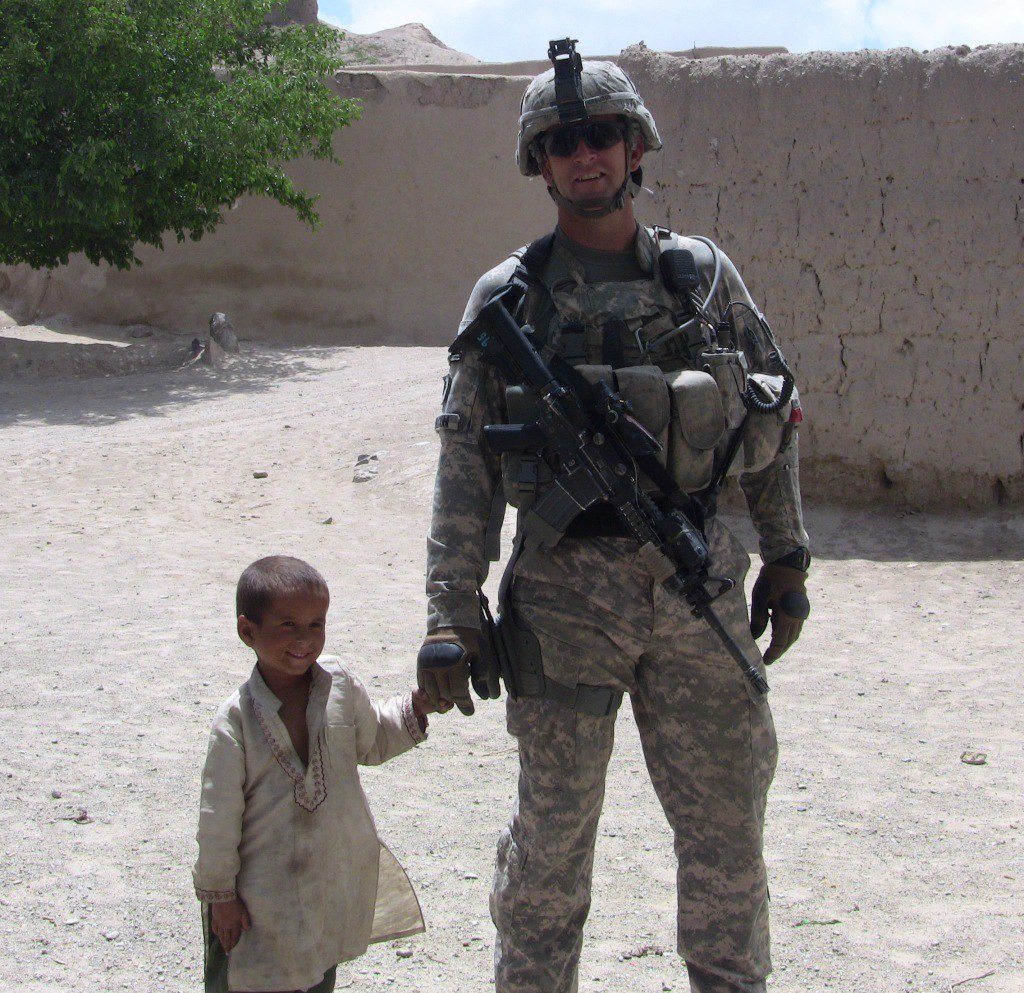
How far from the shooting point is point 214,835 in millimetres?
1946

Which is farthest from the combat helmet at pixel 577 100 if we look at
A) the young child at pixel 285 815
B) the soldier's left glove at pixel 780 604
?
the young child at pixel 285 815

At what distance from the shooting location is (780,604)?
7.36ft

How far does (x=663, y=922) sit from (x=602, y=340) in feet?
4.44

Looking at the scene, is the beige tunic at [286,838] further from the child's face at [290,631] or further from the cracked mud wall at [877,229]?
Answer: the cracked mud wall at [877,229]

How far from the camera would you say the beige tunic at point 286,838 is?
1970 millimetres

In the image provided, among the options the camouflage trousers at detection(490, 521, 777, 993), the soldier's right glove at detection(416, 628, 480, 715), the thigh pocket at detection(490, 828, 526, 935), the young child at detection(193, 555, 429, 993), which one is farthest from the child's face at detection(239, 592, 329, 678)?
the thigh pocket at detection(490, 828, 526, 935)

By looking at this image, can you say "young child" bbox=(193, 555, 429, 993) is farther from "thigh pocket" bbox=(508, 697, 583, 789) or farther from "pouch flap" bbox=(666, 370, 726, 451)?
"pouch flap" bbox=(666, 370, 726, 451)

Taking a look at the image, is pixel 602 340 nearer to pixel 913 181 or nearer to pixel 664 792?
pixel 664 792

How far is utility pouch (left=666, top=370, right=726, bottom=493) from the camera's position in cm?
203

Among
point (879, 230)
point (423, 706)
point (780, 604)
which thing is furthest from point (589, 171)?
point (879, 230)

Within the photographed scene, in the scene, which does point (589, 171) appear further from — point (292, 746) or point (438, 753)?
point (438, 753)

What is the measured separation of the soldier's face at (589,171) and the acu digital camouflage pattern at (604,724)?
0.44ft

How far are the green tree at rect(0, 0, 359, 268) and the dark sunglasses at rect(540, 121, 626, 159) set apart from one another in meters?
8.59

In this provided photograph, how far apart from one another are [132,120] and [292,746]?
9531 millimetres
